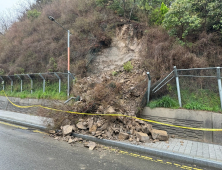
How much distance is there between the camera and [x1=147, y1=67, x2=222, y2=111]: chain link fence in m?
6.84

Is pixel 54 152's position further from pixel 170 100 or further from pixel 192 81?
pixel 192 81

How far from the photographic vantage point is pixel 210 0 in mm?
8688

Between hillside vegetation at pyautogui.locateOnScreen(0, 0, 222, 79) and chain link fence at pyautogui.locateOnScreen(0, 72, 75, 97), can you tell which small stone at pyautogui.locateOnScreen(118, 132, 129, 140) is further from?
chain link fence at pyautogui.locateOnScreen(0, 72, 75, 97)

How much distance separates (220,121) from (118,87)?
471 cm

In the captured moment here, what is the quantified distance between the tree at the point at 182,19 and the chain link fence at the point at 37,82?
23.7 ft

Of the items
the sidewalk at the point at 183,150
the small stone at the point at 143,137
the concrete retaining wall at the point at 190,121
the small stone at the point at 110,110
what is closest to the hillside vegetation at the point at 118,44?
the small stone at the point at 110,110

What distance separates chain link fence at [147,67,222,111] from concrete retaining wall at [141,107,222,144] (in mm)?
310

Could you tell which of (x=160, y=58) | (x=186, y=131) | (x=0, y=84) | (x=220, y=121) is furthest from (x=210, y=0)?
(x=0, y=84)

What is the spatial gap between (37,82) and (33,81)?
0.62m

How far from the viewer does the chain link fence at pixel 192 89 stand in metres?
6.84

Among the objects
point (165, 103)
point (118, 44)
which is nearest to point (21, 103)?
point (118, 44)

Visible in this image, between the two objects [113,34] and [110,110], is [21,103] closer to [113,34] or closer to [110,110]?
[113,34]

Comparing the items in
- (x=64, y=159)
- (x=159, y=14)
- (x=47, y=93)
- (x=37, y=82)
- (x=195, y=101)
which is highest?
(x=159, y=14)

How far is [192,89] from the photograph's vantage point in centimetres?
750
